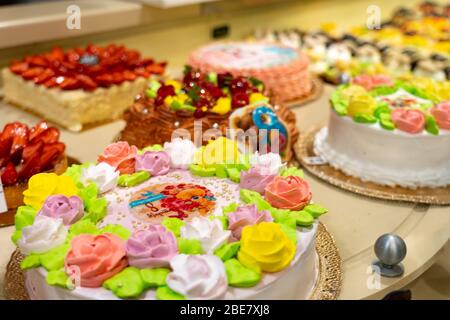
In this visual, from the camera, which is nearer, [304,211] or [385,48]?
[304,211]

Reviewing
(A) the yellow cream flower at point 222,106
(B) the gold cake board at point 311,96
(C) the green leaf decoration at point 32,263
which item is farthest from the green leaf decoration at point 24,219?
(B) the gold cake board at point 311,96

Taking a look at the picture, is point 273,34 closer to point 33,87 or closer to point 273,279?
point 33,87

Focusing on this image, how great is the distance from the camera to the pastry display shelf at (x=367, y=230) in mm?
1493

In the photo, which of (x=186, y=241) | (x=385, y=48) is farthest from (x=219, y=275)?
(x=385, y=48)

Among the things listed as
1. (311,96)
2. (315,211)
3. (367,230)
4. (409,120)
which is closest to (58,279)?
(315,211)

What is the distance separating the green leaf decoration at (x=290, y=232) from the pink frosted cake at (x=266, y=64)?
1.34 m

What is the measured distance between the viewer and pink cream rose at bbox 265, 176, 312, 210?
1471 millimetres

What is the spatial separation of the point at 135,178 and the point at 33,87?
117 cm

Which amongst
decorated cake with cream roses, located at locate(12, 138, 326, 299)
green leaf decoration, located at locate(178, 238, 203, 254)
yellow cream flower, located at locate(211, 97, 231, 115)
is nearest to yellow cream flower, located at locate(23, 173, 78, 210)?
decorated cake with cream roses, located at locate(12, 138, 326, 299)

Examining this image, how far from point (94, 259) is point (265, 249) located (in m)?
0.37

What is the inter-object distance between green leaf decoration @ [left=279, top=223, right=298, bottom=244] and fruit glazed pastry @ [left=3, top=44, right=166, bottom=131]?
1346 mm

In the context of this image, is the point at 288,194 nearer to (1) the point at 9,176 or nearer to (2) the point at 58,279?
(2) the point at 58,279

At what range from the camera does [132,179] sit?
1620mm
